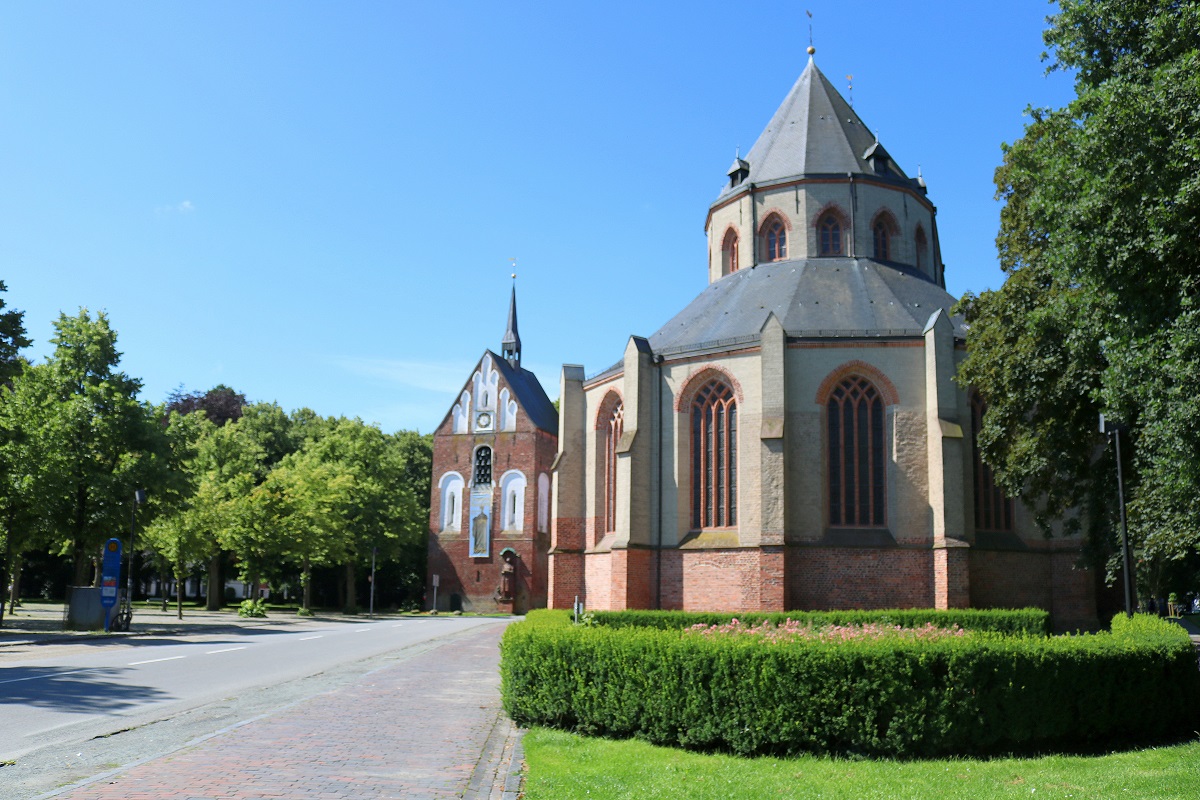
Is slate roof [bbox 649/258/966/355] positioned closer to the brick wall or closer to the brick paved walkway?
the brick wall

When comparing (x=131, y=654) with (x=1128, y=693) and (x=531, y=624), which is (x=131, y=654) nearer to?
(x=531, y=624)

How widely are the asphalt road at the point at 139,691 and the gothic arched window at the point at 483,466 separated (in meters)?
32.7

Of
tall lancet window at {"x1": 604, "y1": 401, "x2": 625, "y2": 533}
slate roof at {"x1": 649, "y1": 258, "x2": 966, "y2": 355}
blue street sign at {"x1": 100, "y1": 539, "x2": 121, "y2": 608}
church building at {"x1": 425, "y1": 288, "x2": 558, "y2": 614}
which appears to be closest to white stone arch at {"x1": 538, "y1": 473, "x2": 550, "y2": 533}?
church building at {"x1": 425, "y1": 288, "x2": 558, "y2": 614}

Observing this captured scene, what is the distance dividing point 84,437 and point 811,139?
98.1ft

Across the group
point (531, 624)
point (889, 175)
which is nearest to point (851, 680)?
point (531, 624)

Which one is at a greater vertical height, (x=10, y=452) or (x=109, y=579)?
(x=10, y=452)

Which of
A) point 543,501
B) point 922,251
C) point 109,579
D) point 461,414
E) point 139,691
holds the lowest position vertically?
point 139,691

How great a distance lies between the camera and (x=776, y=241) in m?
39.8

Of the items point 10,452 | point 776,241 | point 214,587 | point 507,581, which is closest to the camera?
point 10,452

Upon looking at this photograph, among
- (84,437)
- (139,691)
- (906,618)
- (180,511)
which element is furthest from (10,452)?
(906,618)

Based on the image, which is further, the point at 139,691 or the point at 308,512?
the point at 308,512

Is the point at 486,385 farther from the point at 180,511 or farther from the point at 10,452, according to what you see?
the point at 10,452

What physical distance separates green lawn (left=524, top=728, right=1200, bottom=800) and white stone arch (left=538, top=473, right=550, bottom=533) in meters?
49.3

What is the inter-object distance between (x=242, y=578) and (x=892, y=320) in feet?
126
